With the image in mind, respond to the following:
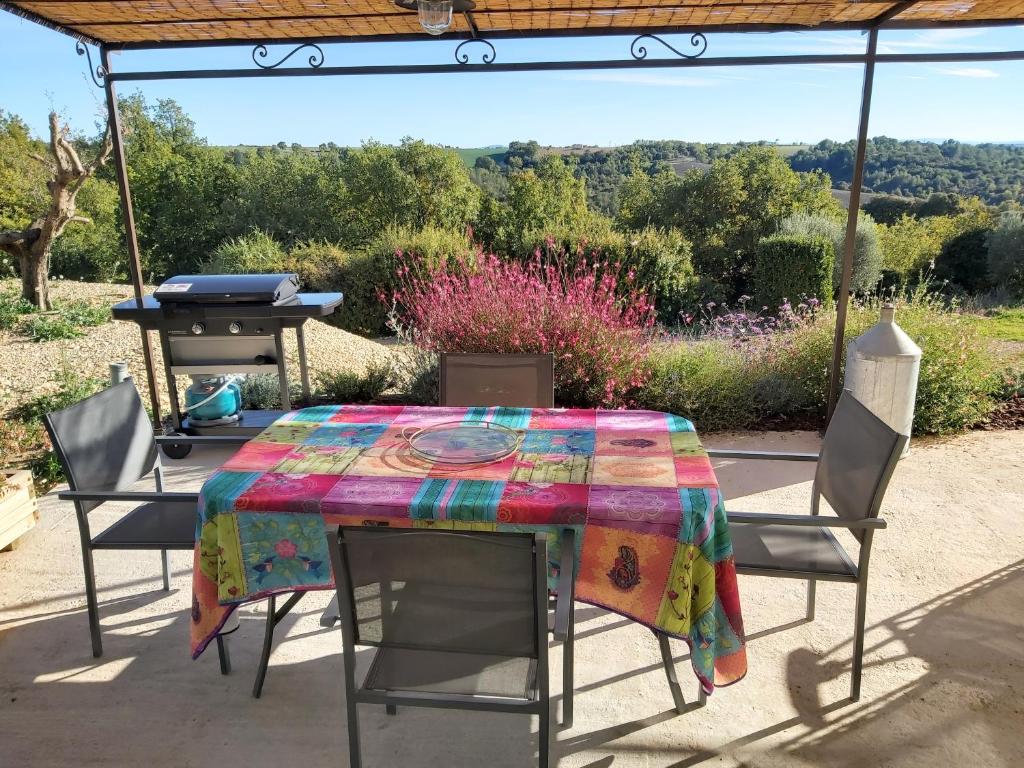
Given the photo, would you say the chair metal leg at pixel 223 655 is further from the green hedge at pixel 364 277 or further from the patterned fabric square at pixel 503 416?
the green hedge at pixel 364 277

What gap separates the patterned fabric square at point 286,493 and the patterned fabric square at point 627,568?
0.69m

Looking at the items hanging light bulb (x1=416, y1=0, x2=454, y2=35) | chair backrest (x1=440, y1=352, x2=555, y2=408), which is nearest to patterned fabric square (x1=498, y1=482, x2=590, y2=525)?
chair backrest (x1=440, y1=352, x2=555, y2=408)

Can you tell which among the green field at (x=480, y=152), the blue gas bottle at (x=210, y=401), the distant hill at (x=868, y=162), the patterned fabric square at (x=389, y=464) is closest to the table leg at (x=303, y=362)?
the blue gas bottle at (x=210, y=401)

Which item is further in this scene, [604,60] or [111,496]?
[604,60]

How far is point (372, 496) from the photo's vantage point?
1.80m

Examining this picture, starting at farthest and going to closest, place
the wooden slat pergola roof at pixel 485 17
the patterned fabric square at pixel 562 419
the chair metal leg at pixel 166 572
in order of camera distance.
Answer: the wooden slat pergola roof at pixel 485 17 < the chair metal leg at pixel 166 572 < the patterned fabric square at pixel 562 419

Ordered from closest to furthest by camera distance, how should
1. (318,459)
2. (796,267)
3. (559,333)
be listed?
(318,459), (559,333), (796,267)

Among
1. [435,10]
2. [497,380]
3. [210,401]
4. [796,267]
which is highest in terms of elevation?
[435,10]

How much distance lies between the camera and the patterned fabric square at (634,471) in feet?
6.14

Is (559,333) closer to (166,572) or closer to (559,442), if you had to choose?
(559,442)

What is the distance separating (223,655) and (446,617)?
113 centimetres

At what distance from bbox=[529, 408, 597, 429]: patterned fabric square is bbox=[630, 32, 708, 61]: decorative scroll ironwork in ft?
6.58

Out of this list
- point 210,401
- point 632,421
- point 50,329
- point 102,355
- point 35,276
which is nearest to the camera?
point 632,421

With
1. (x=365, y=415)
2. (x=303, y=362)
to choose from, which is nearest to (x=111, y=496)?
(x=365, y=415)
